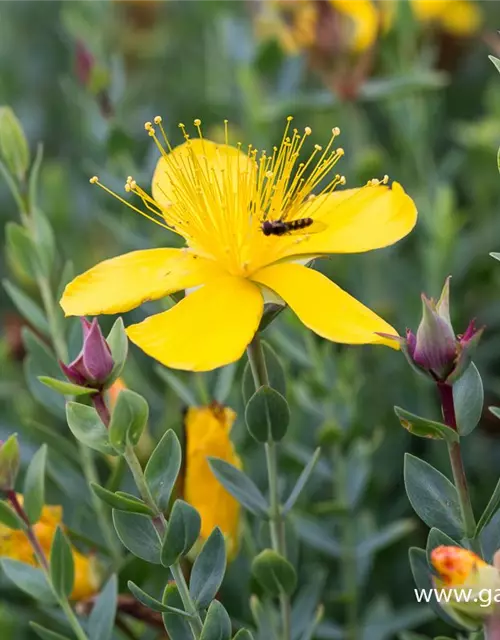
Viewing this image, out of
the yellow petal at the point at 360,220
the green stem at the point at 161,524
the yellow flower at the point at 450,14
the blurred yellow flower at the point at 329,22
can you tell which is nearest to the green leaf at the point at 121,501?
the green stem at the point at 161,524

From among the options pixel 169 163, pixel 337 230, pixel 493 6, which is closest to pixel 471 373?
pixel 337 230

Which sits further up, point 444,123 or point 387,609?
point 444,123

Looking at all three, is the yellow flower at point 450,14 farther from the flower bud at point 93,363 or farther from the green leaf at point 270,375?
the flower bud at point 93,363

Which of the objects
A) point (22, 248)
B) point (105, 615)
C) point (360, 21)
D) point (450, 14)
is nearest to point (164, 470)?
point (105, 615)

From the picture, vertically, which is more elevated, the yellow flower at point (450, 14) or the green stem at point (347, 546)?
the yellow flower at point (450, 14)

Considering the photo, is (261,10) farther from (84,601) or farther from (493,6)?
(84,601)

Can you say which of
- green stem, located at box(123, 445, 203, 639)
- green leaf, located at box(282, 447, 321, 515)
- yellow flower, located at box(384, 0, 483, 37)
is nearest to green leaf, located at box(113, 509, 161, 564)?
green stem, located at box(123, 445, 203, 639)

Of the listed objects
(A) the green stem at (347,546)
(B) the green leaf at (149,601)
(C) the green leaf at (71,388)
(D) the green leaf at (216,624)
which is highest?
(C) the green leaf at (71,388)
